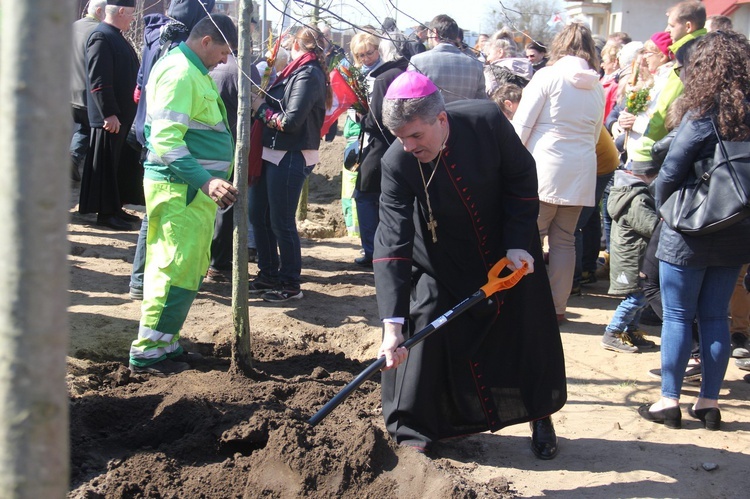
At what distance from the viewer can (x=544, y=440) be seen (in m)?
4.05

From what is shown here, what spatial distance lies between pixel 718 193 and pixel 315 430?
89.6 inches

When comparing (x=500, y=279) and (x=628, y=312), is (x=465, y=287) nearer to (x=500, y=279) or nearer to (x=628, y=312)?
(x=500, y=279)

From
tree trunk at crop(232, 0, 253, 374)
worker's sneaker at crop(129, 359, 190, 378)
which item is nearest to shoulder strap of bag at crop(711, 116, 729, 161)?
tree trunk at crop(232, 0, 253, 374)

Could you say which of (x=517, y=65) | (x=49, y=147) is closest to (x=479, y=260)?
(x=49, y=147)

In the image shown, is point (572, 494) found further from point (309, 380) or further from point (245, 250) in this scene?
point (245, 250)

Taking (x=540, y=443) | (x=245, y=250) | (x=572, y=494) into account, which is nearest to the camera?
(x=572, y=494)

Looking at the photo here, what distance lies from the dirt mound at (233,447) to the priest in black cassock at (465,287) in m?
0.35

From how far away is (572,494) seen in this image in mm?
3678

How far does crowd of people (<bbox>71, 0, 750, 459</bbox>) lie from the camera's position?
12.4ft

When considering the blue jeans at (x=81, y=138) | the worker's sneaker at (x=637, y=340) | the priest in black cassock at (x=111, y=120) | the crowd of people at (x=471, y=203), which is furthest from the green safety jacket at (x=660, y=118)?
the blue jeans at (x=81, y=138)

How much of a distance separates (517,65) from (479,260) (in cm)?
350

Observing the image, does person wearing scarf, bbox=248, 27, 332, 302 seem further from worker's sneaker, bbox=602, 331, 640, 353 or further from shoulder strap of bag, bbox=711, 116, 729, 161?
shoulder strap of bag, bbox=711, 116, 729, 161

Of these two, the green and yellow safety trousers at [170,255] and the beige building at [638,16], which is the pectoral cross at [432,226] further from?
the beige building at [638,16]

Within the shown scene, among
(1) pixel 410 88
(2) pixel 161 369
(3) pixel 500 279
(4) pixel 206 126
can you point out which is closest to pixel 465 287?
(3) pixel 500 279
